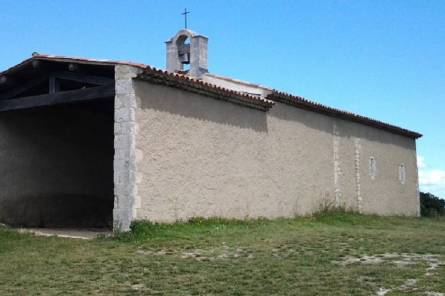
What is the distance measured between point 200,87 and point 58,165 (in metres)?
4.90

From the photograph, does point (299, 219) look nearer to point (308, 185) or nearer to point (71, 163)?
point (308, 185)

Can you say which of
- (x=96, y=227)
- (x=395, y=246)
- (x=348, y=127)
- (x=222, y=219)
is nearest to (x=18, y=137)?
(x=96, y=227)

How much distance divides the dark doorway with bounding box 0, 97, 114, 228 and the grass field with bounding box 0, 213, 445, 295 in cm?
279

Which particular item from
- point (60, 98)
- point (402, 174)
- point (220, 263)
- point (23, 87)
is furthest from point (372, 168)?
point (220, 263)

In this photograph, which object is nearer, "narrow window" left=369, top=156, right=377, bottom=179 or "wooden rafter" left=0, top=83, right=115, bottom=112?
"wooden rafter" left=0, top=83, right=115, bottom=112

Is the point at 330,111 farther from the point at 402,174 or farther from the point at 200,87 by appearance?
the point at 402,174

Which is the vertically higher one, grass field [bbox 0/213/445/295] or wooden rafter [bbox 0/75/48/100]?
wooden rafter [bbox 0/75/48/100]

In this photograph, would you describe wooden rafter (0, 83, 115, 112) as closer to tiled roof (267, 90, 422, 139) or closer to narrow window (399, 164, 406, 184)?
tiled roof (267, 90, 422, 139)

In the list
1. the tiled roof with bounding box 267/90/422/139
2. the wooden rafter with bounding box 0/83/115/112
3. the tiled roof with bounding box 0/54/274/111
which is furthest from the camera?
the tiled roof with bounding box 267/90/422/139

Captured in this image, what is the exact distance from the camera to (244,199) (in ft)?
45.0

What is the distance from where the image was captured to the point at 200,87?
1217 cm

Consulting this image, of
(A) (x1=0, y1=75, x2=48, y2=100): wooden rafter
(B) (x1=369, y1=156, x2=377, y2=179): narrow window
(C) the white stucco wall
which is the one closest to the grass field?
(C) the white stucco wall

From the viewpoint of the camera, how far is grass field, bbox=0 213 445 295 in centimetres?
646

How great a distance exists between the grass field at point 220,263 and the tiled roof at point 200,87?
2949 millimetres
